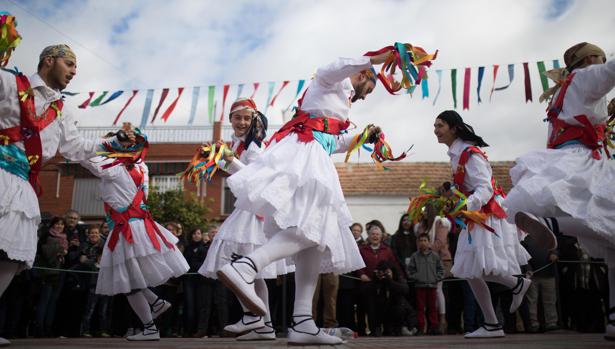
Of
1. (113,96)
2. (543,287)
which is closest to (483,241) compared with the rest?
(543,287)

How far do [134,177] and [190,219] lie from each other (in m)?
16.8

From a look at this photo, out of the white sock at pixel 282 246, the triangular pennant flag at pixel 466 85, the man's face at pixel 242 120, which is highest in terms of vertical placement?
the triangular pennant flag at pixel 466 85

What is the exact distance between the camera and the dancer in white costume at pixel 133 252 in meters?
5.24

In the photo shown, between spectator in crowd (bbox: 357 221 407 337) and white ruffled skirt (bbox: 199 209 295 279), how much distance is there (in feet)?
11.6

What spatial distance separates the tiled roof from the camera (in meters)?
24.4

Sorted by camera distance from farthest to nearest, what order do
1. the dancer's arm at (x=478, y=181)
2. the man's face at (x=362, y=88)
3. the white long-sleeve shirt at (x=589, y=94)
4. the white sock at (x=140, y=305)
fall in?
1. the white sock at (x=140, y=305)
2. the dancer's arm at (x=478, y=181)
3. the man's face at (x=362, y=88)
4. the white long-sleeve shirt at (x=589, y=94)

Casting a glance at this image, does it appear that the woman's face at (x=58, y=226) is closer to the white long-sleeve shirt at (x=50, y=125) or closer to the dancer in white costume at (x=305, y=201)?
the white long-sleeve shirt at (x=50, y=125)

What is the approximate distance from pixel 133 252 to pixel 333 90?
9.19 ft

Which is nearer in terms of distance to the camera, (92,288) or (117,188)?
(117,188)

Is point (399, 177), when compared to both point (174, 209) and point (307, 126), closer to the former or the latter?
point (174, 209)

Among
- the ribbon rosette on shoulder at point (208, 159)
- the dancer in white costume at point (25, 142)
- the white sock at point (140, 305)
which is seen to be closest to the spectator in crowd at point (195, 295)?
the white sock at point (140, 305)

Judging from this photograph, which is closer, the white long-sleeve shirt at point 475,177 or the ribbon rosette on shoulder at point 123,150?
the ribbon rosette on shoulder at point 123,150

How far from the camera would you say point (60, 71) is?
4.12 meters

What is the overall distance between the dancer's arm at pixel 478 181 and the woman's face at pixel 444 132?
1.22 feet
